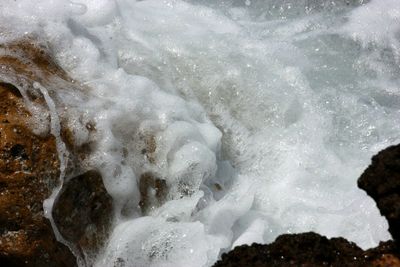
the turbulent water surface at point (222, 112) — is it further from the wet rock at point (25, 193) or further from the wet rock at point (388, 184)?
the wet rock at point (388, 184)

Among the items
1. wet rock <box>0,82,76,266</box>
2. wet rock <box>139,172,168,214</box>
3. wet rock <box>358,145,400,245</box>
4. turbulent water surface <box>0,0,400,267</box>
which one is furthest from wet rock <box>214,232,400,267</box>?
wet rock <box>139,172,168,214</box>

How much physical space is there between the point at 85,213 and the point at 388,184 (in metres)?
2.02

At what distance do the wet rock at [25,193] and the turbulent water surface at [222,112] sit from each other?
0.95ft

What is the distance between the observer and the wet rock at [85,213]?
359cm

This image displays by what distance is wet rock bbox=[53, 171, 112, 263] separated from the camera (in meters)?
3.59

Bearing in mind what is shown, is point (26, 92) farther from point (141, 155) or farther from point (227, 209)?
point (227, 209)

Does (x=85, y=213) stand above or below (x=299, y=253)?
below

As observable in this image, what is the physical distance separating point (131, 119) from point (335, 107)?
2027 mm

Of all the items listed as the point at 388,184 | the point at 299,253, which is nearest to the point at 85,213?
the point at 299,253

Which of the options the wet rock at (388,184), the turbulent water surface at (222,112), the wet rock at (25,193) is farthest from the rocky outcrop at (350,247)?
the wet rock at (25,193)

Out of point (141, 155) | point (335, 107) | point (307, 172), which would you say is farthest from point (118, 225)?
point (335, 107)

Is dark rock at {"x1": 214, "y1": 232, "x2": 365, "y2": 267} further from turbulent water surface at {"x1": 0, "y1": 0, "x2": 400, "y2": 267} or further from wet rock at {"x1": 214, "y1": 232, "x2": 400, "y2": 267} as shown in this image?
turbulent water surface at {"x1": 0, "y1": 0, "x2": 400, "y2": 267}

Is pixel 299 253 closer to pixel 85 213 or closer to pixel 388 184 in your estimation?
pixel 388 184

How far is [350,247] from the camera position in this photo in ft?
8.05
